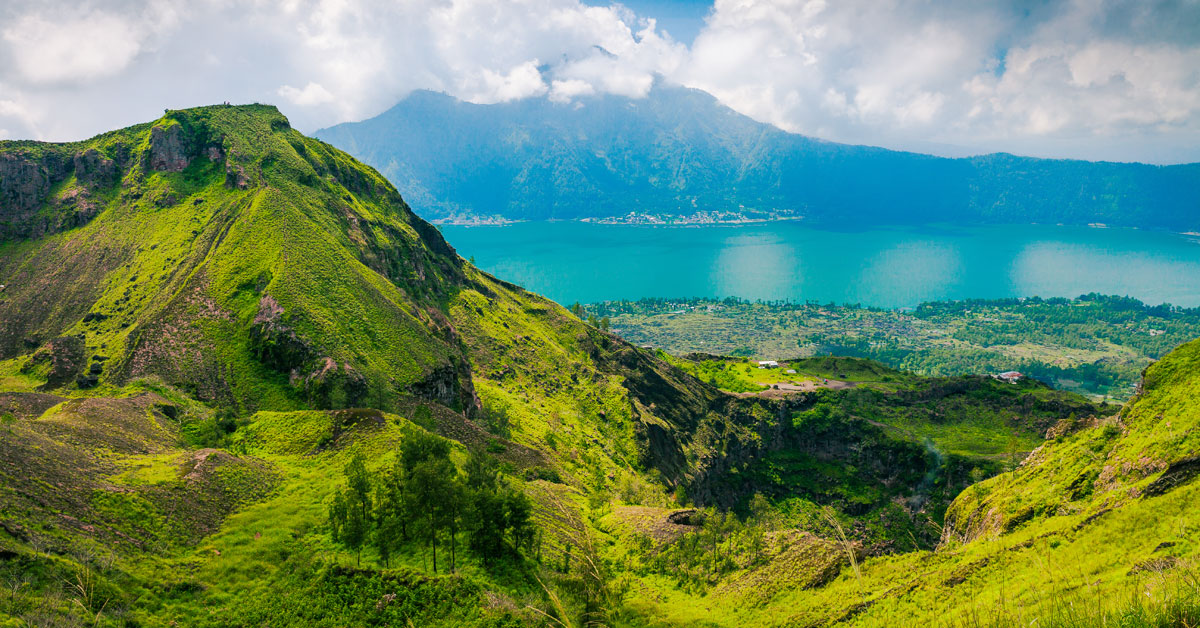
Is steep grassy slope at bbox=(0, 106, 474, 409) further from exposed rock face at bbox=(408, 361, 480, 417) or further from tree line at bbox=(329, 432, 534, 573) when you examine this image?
tree line at bbox=(329, 432, 534, 573)

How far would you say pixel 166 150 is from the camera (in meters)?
110

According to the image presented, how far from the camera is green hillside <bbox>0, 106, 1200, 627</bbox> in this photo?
32594 mm

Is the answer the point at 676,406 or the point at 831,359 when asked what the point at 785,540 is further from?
the point at 831,359

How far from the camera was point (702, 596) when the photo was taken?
46.3 metres

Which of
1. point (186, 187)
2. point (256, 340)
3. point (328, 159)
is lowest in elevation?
point (256, 340)

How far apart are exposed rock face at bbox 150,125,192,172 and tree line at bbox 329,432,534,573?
98618 mm

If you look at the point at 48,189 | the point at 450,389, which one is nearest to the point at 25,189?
the point at 48,189

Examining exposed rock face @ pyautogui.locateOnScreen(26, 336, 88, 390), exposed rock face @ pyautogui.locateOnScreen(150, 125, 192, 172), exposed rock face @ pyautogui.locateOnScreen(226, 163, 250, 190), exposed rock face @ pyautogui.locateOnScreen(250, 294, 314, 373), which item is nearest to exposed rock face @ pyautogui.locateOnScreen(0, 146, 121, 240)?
exposed rock face @ pyautogui.locateOnScreen(150, 125, 192, 172)

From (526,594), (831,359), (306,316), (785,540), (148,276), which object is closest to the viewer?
(526,594)

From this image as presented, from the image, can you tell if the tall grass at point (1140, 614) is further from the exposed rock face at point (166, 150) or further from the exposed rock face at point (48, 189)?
the exposed rock face at point (48, 189)

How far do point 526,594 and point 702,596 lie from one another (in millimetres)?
16442

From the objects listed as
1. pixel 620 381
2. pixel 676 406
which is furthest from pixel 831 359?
pixel 620 381

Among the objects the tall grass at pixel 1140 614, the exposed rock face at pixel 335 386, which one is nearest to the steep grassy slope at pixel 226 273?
the exposed rock face at pixel 335 386

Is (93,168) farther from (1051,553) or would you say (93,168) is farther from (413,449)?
(1051,553)
